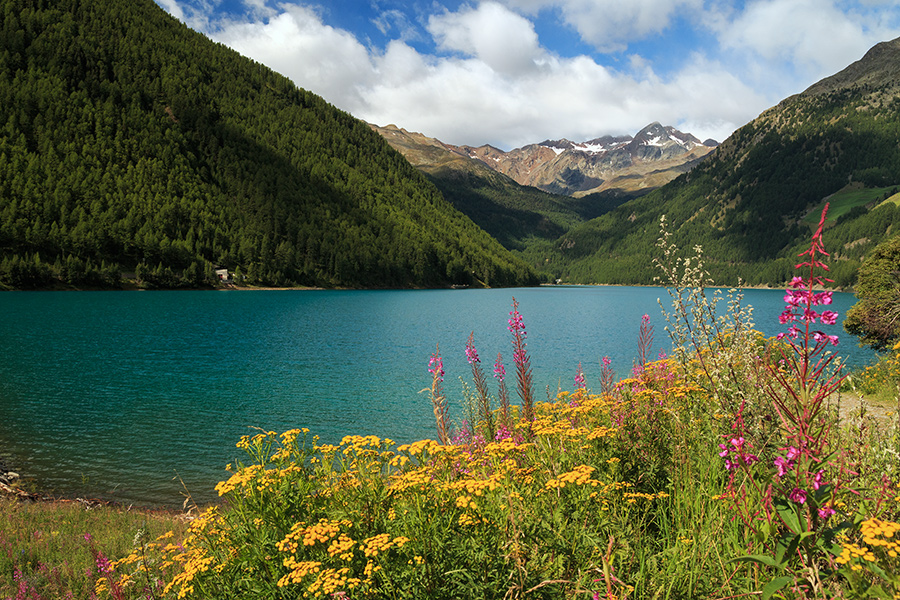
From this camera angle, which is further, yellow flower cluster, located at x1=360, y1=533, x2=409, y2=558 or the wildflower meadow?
yellow flower cluster, located at x1=360, y1=533, x2=409, y2=558

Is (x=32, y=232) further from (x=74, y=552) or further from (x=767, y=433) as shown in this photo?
(x=767, y=433)

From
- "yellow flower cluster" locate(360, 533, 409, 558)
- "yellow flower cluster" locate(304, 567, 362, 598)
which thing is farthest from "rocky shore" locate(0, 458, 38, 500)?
"yellow flower cluster" locate(360, 533, 409, 558)

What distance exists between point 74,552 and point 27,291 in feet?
369

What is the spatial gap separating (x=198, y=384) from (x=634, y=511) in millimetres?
26258

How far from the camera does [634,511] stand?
4301mm

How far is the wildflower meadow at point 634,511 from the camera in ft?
8.43

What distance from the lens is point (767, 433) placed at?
321 cm

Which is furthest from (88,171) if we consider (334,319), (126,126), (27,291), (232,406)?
(232,406)

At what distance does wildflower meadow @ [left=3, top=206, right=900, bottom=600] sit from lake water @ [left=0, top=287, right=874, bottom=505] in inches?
83.1

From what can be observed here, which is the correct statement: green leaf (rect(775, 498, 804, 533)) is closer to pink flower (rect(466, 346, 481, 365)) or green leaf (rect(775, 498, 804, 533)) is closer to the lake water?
the lake water

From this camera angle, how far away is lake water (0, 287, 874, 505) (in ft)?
49.3

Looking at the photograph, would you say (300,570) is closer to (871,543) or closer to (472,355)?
(871,543)

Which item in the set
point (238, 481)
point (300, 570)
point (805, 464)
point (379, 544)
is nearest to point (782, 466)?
point (805, 464)

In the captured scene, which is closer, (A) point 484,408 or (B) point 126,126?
(A) point 484,408
